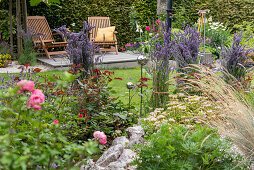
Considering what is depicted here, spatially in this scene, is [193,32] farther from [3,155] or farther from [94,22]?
[94,22]

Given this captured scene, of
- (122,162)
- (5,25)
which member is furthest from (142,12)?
(122,162)

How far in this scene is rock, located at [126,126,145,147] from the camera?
243 centimetres

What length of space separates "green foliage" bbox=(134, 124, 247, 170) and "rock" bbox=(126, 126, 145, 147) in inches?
22.5

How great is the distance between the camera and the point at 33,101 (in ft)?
4.71

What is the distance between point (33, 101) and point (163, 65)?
2.03 metres

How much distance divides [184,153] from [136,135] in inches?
27.6

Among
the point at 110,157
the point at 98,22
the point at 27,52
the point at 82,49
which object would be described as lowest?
the point at 110,157

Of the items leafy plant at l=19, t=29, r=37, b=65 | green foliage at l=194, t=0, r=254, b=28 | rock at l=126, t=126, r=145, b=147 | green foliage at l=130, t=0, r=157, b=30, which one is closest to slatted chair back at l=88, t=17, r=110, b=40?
green foliage at l=130, t=0, r=157, b=30

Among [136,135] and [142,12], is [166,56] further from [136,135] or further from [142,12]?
[142,12]

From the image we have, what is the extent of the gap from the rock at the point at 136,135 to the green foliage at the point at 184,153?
572 millimetres

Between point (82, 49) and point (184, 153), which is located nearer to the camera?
point (184, 153)

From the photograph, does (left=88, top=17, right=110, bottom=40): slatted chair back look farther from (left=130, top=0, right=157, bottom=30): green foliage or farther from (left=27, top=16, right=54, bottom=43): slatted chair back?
(left=27, top=16, right=54, bottom=43): slatted chair back

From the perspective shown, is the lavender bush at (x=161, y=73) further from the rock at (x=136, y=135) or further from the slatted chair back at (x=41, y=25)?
the slatted chair back at (x=41, y=25)

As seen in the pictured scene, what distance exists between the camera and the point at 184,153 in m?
1.85
